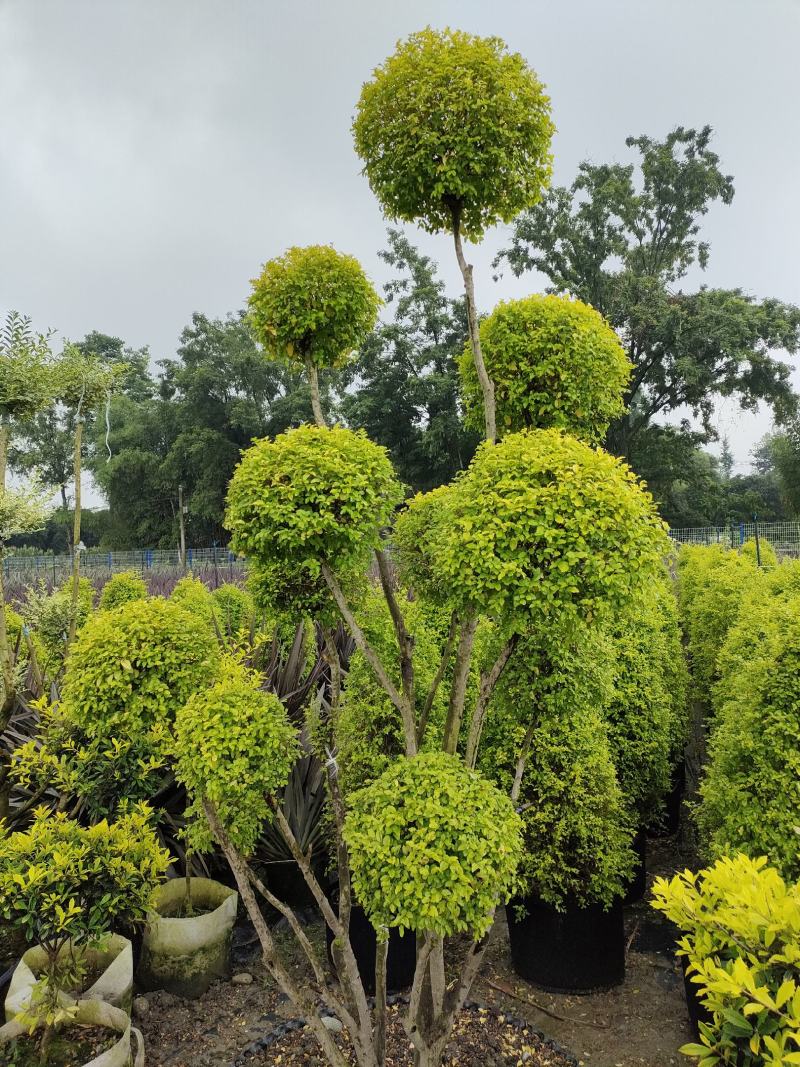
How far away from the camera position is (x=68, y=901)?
8.58 feet

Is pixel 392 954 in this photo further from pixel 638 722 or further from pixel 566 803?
pixel 638 722

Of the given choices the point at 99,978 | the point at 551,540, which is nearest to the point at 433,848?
the point at 551,540

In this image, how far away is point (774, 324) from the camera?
895 inches

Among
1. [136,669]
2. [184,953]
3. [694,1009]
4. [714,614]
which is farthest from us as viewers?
[714,614]

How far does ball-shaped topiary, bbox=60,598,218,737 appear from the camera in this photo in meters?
2.51

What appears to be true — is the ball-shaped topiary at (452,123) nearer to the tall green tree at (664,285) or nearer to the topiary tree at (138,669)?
the topiary tree at (138,669)

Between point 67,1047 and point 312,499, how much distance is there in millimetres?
2364

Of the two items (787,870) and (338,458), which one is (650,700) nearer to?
(787,870)

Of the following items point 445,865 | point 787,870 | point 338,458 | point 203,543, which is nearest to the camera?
point 445,865

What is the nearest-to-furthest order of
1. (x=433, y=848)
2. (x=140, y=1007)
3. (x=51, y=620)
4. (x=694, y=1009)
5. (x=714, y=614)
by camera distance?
(x=433, y=848)
(x=694, y=1009)
(x=140, y=1007)
(x=51, y=620)
(x=714, y=614)

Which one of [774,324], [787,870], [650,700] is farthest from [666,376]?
[787,870]

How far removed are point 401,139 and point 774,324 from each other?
81.1 feet

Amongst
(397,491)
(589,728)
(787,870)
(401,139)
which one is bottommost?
(787,870)

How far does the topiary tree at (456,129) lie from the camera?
79.9 inches
